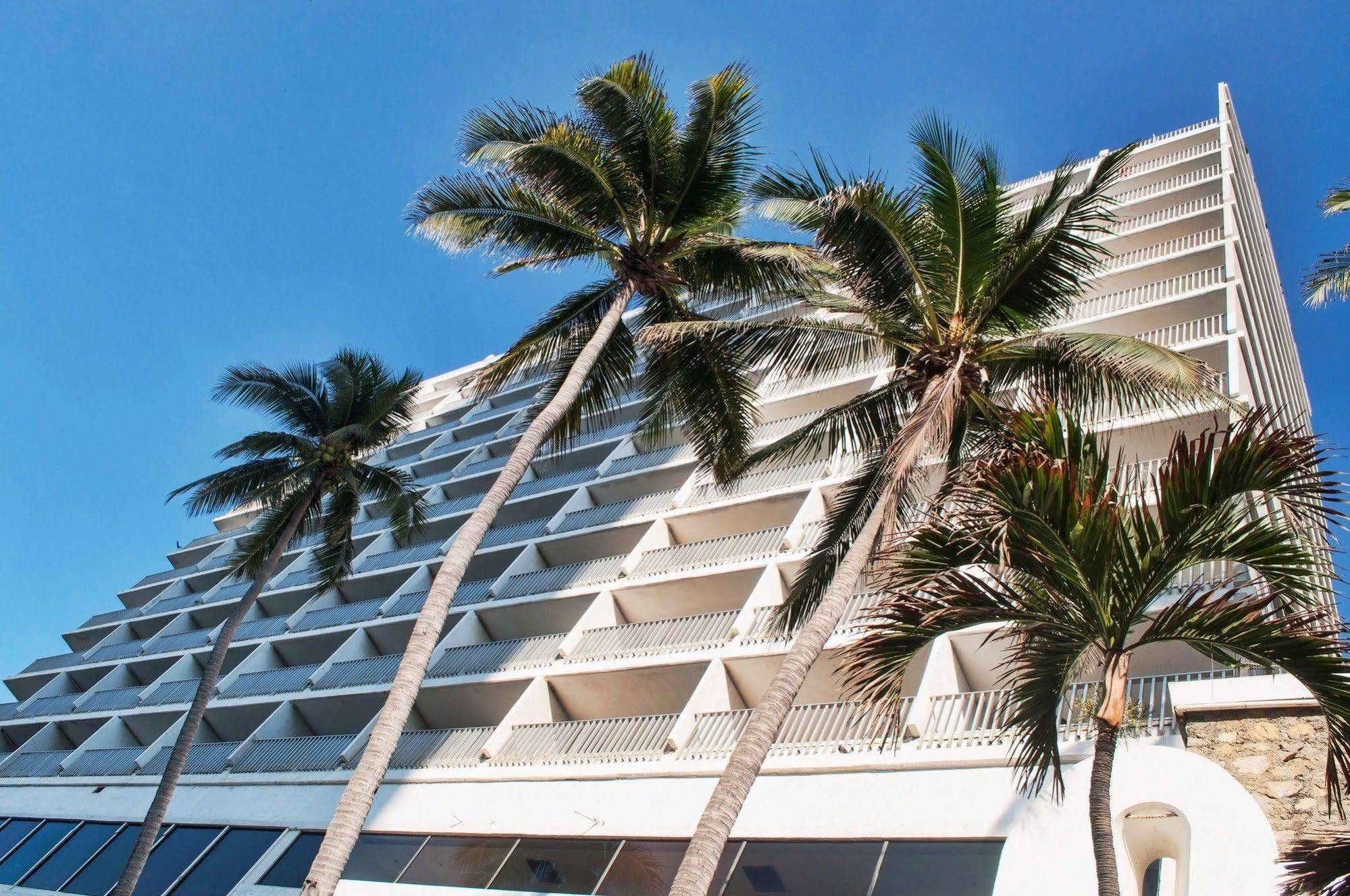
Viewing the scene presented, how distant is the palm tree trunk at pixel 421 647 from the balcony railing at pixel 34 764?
68.4 feet

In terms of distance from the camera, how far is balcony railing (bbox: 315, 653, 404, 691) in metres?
26.0

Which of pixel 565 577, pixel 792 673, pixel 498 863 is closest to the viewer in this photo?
pixel 792 673

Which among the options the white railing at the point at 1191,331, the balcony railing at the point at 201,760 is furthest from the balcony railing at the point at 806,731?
the balcony railing at the point at 201,760

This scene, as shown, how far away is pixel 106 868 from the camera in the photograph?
23906 millimetres

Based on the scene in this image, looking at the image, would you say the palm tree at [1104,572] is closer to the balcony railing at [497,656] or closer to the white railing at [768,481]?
the balcony railing at [497,656]

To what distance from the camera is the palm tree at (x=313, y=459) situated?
2484 cm

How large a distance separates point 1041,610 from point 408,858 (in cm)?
1443

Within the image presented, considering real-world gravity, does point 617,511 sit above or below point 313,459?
above

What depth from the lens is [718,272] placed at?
18312 mm

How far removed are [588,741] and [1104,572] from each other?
13.0m

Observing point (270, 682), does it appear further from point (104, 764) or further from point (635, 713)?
point (635, 713)

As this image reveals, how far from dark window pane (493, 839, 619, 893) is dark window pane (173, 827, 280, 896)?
721cm

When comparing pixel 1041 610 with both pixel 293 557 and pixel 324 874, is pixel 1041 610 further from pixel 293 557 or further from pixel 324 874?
pixel 293 557

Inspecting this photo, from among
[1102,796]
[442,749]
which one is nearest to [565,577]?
[442,749]
